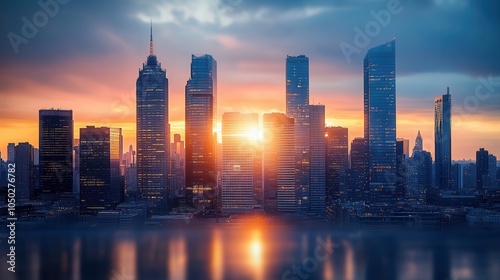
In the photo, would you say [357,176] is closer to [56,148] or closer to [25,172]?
[56,148]

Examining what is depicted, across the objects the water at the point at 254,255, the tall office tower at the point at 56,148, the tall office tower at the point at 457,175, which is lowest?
the water at the point at 254,255

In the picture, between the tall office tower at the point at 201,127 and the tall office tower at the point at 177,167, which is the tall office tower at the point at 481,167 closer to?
the tall office tower at the point at 201,127

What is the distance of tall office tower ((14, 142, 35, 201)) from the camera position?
17.1 meters

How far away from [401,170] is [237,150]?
6938 mm

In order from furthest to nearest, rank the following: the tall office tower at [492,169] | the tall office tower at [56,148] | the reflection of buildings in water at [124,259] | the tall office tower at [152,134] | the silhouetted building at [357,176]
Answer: the tall office tower at [492,169]
the silhouetted building at [357,176]
the tall office tower at [152,134]
the tall office tower at [56,148]
the reflection of buildings in water at [124,259]

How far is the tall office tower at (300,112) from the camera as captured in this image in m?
18.3

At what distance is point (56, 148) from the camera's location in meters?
18.6

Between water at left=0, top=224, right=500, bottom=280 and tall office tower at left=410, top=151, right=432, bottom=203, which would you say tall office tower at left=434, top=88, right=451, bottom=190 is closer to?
tall office tower at left=410, top=151, right=432, bottom=203

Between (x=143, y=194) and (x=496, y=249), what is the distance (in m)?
12.4

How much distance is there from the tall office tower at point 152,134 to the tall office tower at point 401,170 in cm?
869

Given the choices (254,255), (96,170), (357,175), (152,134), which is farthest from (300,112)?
(254,255)

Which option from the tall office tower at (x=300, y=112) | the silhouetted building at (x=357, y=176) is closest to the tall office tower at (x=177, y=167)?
the tall office tower at (x=300, y=112)

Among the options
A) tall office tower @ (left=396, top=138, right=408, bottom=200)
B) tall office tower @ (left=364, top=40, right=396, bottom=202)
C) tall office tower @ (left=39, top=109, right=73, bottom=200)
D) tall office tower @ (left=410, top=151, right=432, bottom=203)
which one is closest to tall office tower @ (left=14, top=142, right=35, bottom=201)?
tall office tower @ (left=39, top=109, right=73, bottom=200)

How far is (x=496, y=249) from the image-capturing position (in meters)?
10.5
